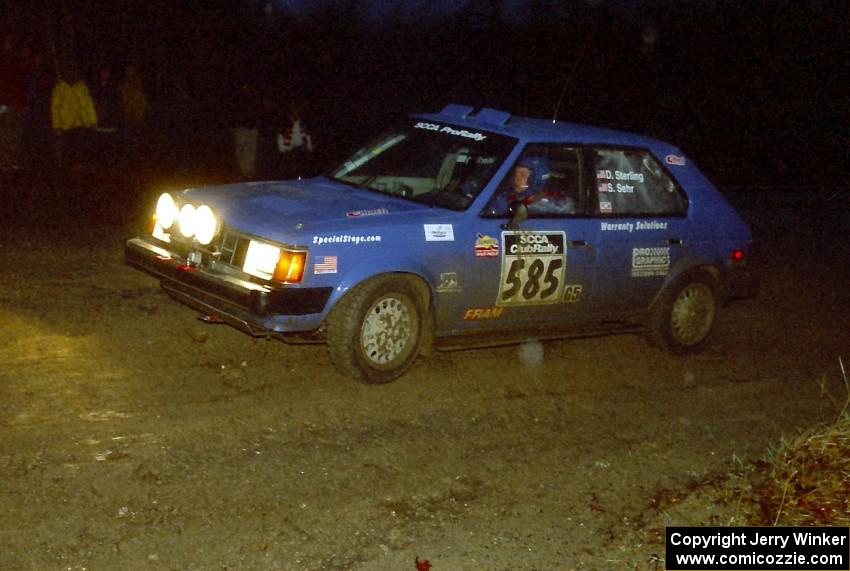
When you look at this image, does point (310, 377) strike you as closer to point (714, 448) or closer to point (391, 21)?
point (714, 448)

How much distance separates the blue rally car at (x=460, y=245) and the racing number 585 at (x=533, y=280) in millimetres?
11

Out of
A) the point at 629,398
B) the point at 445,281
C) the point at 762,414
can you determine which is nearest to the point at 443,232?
the point at 445,281

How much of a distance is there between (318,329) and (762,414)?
112 inches

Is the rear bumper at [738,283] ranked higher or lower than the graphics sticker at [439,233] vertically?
lower

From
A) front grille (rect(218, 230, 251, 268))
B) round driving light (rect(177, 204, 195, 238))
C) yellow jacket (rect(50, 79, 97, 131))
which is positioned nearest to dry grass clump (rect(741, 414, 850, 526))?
front grille (rect(218, 230, 251, 268))

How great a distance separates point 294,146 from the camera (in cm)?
1647

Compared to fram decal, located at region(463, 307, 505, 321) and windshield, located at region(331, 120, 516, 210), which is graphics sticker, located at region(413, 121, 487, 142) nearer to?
windshield, located at region(331, 120, 516, 210)

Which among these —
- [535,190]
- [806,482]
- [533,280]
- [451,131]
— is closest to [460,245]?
[533,280]

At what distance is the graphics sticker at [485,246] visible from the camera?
710 cm

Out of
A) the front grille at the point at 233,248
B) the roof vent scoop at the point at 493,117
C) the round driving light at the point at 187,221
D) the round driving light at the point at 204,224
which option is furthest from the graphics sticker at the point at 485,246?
the round driving light at the point at 187,221

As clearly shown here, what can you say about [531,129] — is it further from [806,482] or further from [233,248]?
[806,482]

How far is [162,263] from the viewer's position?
6.98 m

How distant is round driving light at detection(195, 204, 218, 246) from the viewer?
683 cm

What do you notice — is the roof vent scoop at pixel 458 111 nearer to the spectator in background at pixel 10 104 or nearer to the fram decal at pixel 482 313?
the fram decal at pixel 482 313
